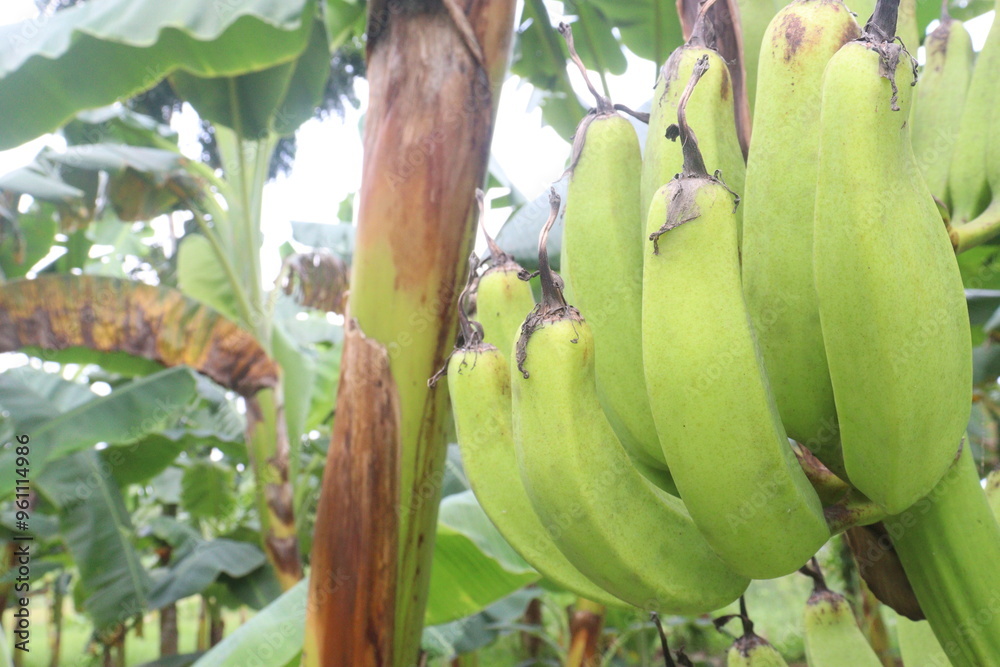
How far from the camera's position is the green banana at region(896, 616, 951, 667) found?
27.5 inches

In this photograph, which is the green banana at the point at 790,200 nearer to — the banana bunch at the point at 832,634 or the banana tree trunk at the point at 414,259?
the banana bunch at the point at 832,634

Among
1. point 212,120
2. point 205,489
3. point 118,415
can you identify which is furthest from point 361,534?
point 205,489

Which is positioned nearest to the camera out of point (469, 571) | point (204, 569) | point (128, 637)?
point (469, 571)

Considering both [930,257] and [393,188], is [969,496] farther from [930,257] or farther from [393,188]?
[393,188]

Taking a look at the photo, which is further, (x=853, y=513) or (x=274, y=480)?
(x=274, y=480)

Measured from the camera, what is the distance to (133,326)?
5.81 ft

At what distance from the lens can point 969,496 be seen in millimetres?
500

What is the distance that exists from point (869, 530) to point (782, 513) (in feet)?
0.49

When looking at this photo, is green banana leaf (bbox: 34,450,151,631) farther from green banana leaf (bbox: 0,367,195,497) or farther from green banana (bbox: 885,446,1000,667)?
green banana (bbox: 885,446,1000,667)

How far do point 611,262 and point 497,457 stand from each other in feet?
0.62

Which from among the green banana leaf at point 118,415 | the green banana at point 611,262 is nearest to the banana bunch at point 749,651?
the green banana at point 611,262

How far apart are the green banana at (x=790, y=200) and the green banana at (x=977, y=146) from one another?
0.77 ft

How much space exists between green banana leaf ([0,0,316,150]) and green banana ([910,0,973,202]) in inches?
37.3

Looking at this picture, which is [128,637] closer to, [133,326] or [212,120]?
[133,326]
